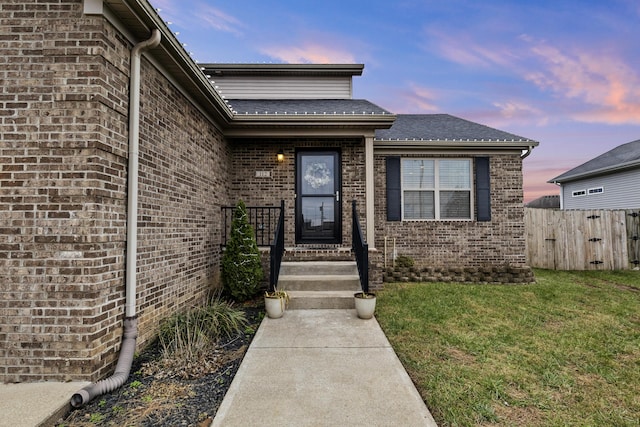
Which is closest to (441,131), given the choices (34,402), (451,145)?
(451,145)

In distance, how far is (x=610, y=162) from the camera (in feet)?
40.2

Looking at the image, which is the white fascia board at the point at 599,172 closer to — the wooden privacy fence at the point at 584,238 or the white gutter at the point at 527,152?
the wooden privacy fence at the point at 584,238

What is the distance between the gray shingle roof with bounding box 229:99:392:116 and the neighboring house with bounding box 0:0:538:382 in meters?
0.14


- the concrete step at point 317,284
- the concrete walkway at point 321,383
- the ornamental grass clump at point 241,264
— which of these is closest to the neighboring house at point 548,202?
the concrete step at point 317,284

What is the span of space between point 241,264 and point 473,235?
5654 millimetres

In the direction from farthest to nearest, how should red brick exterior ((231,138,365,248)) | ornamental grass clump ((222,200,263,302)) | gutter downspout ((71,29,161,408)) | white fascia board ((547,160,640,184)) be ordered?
white fascia board ((547,160,640,184)) → red brick exterior ((231,138,365,248)) → ornamental grass clump ((222,200,263,302)) → gutter downspout ((71,29,161,408))

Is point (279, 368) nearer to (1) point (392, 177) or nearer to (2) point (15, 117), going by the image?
(2) point (15, 117)

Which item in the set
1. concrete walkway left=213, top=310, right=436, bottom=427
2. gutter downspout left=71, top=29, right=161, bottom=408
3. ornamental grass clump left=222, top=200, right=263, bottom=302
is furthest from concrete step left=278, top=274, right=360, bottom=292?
gutter downspout left=71, top=29, right=161, bottom=408

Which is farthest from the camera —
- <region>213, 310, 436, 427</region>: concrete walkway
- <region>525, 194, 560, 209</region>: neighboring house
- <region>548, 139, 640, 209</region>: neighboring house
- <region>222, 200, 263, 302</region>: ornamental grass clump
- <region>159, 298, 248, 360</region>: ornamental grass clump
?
<region>525, 194, 560, 209</region>: neighboring house

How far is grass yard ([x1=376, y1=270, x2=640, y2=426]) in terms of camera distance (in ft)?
7.09

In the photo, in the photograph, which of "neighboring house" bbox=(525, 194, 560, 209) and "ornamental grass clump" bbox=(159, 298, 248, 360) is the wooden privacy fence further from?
"neighboring house" bbox=(525, 194, 560, 209)

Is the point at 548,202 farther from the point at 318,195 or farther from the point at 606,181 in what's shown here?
the point at 318,195

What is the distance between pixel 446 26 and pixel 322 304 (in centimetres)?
899

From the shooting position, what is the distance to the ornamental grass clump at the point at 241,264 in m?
4.76
